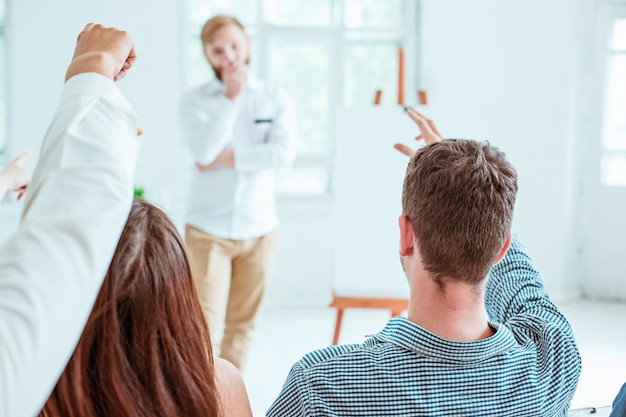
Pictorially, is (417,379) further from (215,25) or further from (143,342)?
(215,25)

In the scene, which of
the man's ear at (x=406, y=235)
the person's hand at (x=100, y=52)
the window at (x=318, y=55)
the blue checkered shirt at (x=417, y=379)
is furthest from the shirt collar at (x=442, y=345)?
the window at (x=318, y=55)

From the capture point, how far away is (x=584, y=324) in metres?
4.46

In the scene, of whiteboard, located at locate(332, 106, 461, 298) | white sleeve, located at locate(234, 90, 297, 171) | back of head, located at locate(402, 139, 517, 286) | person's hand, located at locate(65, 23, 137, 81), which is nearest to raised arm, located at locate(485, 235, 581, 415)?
back of head, located at locate(402, 139, 517, 286)

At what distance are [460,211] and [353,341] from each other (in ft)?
10.3

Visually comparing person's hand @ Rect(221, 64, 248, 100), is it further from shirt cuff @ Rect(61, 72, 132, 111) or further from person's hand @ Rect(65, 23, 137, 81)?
shirt cuff @ Rect(61, 72, 132, 111)

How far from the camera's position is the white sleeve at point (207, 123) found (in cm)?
284

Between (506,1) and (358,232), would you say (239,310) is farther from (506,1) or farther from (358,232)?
(506,1)

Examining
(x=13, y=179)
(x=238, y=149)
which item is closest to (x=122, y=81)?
(x=238, y=149)

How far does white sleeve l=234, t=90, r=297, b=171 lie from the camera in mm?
2846

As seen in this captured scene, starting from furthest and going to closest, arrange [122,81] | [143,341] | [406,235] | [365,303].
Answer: [122,81] → [365,303] → [406,235] → [143,341]

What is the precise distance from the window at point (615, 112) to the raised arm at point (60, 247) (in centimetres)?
487

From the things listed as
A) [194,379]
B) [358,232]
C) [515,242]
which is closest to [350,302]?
[358,232]

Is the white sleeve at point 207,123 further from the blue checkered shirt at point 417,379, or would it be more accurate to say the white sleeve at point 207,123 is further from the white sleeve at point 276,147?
the blue checkered shirt at point 417,379

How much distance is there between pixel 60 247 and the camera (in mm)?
497
